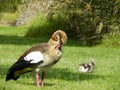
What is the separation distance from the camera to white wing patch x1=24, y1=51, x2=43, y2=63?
9079 millimetres

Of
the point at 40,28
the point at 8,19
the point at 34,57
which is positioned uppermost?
the point at 34,57

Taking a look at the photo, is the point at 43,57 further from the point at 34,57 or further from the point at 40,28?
the point at 40,28

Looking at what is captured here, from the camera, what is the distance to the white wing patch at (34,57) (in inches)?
357

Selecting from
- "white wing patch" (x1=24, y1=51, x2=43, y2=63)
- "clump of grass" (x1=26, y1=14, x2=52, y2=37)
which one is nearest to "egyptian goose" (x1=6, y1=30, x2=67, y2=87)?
"white wing patch" (x1=24, y1=51, x2=43, y2=63)

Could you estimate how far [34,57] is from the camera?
9203mm

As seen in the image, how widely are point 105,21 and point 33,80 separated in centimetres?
1473

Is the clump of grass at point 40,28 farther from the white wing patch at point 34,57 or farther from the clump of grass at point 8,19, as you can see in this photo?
the white wing patch at point 34,57

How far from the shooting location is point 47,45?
930cm

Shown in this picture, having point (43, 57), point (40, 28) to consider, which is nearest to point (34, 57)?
point (43, 57)

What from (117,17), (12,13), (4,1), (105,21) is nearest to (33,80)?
(117,17)

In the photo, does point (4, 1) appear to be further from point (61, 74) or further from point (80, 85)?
point (80, 85)

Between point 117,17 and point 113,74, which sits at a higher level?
point 113,74

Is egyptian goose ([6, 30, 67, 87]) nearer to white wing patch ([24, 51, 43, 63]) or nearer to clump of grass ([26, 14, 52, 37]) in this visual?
white wing patch ([24, 51, 43, 63])

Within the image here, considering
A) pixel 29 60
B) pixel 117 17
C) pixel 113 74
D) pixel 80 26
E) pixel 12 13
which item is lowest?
pixel 12 13
